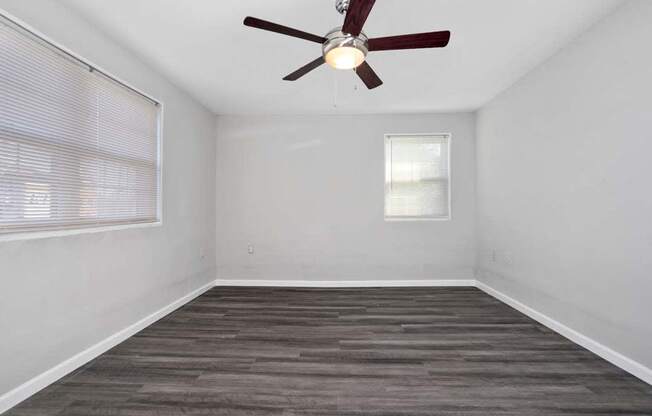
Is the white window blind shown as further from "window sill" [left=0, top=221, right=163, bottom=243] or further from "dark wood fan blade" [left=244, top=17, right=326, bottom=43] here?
"dark wood fan blade" [left=244, top=17, right=326, bottom=43]

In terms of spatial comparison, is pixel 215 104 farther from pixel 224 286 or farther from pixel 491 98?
pixel 491 98

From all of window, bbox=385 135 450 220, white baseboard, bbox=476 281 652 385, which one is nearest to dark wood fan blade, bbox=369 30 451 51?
white baseboard, bbox=476 281 652 385

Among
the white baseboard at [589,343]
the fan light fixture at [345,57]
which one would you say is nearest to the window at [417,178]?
the white baseboard at [589,343]

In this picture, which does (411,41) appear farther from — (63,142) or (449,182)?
(449,182)

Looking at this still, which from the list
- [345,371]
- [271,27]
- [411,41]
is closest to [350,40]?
[411,41]

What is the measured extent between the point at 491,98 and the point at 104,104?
13.7 feet

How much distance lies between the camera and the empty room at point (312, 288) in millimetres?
1789

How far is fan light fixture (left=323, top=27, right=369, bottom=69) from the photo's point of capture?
1771mm

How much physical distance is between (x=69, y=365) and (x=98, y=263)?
27.8 inches

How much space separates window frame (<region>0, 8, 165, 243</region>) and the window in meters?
2.94

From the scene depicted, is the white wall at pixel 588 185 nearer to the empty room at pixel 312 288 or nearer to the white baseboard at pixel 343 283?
the empty room at pixel 312 288

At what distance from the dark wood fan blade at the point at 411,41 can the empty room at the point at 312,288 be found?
1 centimetres

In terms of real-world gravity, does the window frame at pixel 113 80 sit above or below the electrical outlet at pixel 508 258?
above

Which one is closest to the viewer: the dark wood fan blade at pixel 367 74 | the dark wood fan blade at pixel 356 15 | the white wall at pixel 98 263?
the dark wood fan blade at pixel 356 15
